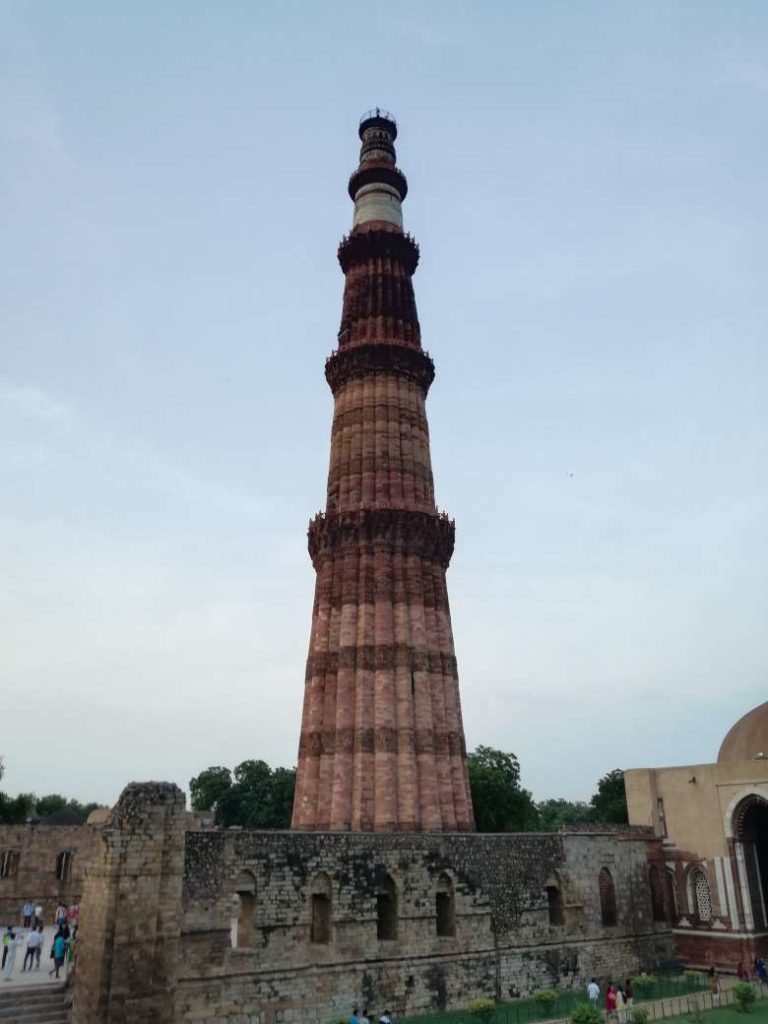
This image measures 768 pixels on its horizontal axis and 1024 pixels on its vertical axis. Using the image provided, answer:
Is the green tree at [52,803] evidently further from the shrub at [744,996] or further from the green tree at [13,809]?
the shrub at [744,996]

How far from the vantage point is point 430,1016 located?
1773 centimetres

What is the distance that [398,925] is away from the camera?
1802 cm

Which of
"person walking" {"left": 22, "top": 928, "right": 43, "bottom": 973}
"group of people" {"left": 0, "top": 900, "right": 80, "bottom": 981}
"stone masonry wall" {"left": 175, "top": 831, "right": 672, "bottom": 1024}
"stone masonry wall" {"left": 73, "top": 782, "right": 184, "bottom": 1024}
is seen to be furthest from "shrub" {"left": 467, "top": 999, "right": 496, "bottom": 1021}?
"person walking" {"left": 22, "top": 928, "right": 43, "bottom": 973}

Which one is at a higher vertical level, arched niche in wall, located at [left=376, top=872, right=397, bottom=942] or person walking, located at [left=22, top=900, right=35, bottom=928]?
arched niche in wall, located at [left=376, top=872, right=397, bottom=942]

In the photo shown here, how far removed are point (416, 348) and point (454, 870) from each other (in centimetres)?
1724

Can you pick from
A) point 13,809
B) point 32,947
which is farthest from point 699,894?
point 13,809

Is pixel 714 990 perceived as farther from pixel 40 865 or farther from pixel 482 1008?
pixel 40 865

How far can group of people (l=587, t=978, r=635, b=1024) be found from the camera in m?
18.1

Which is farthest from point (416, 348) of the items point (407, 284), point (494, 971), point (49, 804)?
point (49, 804)

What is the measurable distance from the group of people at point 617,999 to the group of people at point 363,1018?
5501mm

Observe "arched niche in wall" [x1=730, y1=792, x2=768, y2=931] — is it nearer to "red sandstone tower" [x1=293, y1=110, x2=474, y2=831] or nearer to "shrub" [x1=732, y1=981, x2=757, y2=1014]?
"shrub" [x1=732, y1=981, x2=757, y2=1014]

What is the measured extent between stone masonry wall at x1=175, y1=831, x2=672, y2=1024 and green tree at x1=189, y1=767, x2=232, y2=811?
40006mm

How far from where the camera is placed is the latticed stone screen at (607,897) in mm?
22688

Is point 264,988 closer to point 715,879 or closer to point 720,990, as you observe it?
point 720,990
